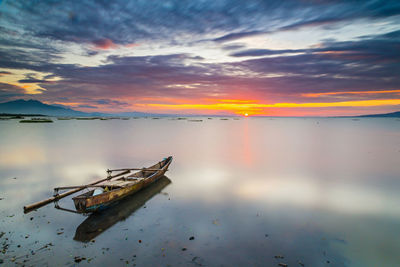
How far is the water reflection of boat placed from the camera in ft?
37.6

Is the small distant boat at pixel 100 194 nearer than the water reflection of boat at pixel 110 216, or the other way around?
the water reflection of boat at pixel 110 216

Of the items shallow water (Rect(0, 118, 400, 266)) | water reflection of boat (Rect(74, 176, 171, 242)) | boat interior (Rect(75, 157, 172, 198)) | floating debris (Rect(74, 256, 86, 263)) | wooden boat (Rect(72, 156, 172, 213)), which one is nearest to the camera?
floating debris (Rect(74, 256, 86, 263))

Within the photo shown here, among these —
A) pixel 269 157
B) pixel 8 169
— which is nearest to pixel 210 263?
pixel 8 169

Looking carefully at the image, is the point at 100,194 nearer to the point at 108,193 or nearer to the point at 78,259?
the point at 108,193

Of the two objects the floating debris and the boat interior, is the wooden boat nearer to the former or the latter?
the boat interior

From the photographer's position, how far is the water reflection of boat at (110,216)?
11.5 m

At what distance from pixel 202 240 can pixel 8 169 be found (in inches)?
1027

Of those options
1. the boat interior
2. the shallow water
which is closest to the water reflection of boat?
the shallow water

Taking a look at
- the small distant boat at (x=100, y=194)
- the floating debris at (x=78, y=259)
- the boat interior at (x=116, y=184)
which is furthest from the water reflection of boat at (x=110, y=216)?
the floating debris at (x=78, y=259)

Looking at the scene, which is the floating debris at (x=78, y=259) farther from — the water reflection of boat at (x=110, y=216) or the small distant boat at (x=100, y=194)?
the small distant boat at (x=100, y=194)

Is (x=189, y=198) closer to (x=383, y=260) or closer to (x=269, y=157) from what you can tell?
(x=383, y=260)

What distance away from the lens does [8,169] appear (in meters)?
24.7

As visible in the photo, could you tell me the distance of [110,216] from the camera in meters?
13.3

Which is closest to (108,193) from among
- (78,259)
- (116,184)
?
(116,184)
